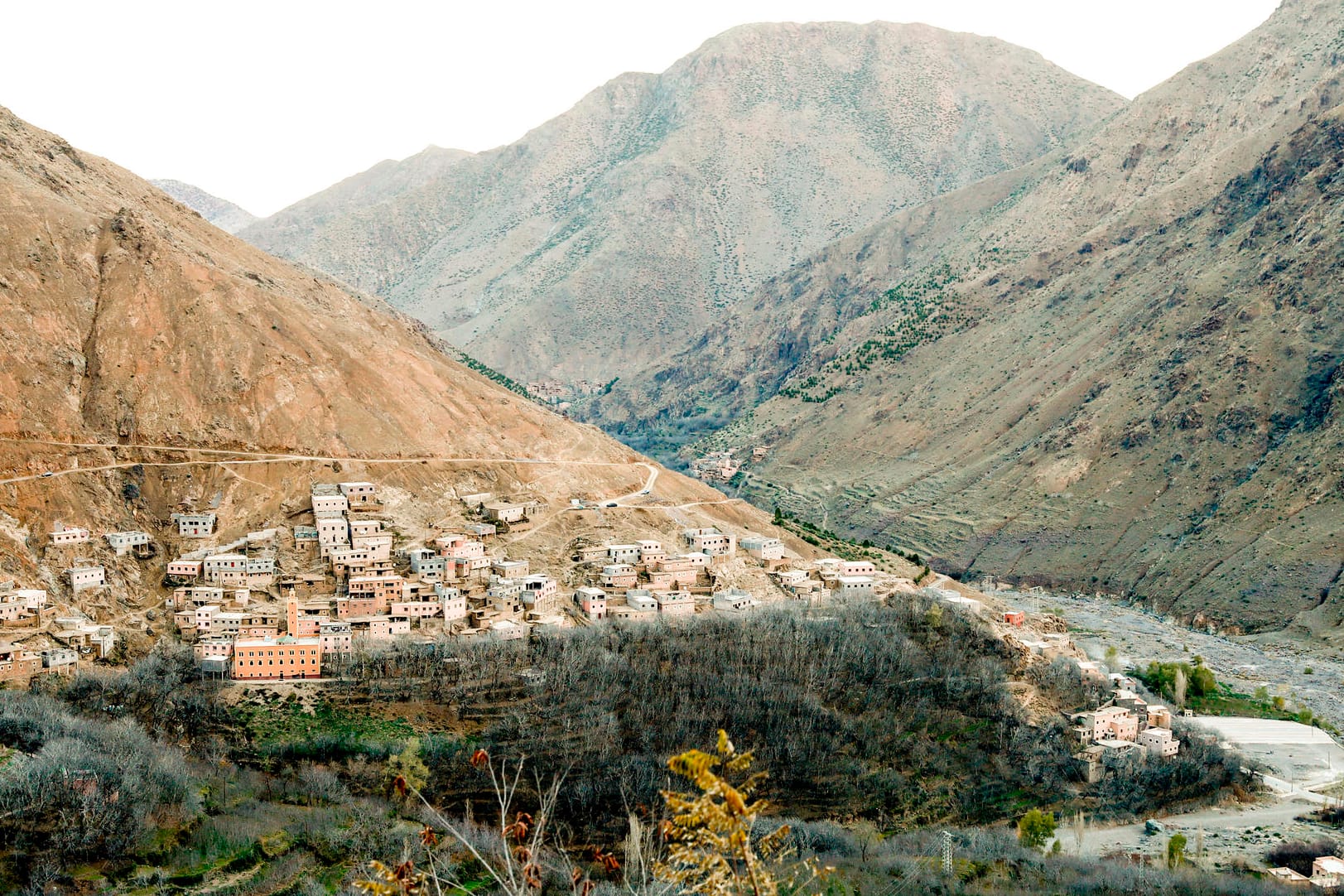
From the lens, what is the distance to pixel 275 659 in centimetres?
5156

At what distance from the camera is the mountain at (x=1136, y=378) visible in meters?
90.4

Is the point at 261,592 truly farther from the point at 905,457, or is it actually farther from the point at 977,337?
the point at 977,337

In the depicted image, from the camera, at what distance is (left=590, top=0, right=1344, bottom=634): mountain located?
90375mm

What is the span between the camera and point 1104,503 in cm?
9956

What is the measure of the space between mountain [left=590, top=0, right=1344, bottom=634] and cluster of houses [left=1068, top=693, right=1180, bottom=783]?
27660 mm

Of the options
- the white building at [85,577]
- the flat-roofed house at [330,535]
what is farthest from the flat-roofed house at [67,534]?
the flat-roofed house at [330,535]

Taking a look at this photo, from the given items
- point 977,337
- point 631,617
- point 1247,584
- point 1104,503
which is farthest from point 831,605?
point 977,337

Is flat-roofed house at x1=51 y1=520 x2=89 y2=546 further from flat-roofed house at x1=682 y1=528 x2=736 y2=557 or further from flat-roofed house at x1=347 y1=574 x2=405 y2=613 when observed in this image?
flat-roofed house at x1=682 y1=528 x2=736 y2=557

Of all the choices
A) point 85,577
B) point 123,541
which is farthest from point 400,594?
point 85,577

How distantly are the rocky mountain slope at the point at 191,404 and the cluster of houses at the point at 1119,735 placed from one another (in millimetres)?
25047

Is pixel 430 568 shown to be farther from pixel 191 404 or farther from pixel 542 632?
pixel 191 404

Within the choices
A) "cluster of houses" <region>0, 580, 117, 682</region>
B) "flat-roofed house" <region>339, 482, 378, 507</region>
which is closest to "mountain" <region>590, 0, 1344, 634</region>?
"flat-roofed house" <region>339, 482, 378, 507</region>

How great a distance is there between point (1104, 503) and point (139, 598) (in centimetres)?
7397

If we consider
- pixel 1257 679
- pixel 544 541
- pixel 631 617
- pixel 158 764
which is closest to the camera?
pixel 158 764
